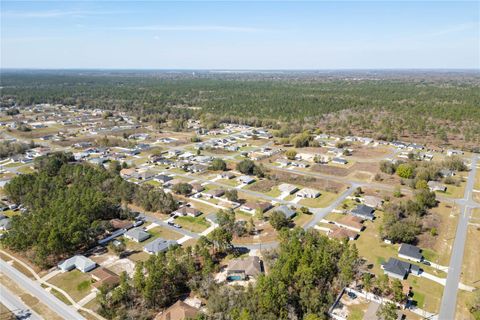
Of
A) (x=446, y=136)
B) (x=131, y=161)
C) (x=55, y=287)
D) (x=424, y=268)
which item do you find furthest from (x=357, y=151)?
(x=55, y=287)

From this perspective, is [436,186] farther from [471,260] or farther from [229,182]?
[229,182]

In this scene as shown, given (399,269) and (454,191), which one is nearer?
(399,269)

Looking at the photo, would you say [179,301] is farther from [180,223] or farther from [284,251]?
[180,223]

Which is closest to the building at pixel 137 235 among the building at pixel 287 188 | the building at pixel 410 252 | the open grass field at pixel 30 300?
the open grass field at pixel 30 300

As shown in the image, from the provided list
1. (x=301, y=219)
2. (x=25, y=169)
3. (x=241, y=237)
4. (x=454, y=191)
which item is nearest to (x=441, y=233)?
(x=301, y=219)

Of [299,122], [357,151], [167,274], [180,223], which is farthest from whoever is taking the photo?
[299,122]

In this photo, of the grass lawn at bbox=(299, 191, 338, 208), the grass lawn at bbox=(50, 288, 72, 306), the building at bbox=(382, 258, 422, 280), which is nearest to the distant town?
the grass lawn at bbox=(50, 288, 72, 306)

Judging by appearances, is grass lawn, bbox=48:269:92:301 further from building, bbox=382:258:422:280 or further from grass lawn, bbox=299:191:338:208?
grass lawn, bbox=299:191:338:208
